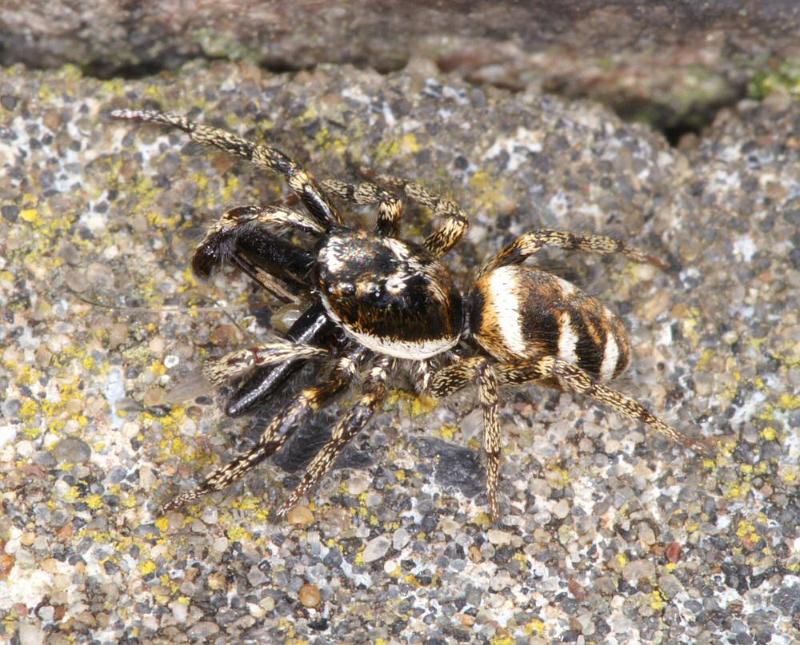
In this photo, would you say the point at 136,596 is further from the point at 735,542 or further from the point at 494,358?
the point at 735,542

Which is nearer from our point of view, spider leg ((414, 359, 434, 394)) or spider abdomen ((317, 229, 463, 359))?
spider abdomen ((317, 229, 463, 359))

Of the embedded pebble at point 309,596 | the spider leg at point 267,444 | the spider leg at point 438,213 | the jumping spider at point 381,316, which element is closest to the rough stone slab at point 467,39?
the jumping spider at point 381,316

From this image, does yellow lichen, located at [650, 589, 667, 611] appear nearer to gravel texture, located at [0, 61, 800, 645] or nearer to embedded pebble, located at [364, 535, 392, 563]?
gravel texture, located at [0, 61, 800, 645]

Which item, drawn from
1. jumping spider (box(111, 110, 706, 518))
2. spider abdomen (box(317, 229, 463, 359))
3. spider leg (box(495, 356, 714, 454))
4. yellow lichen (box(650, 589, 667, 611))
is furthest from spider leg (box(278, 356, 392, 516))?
yellow lichen (box(650, 589, 667, 611))

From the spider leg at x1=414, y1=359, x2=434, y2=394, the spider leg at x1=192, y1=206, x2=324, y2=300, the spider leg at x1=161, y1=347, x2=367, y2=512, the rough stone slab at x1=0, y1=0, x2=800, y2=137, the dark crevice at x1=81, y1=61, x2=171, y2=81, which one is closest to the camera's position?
the spider leg at x1=161, y1=347, x2=367, y2=512

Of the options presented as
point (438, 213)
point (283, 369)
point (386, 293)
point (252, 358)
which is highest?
point (438, 213)

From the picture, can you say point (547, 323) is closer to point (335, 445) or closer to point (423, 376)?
point (423, 376)

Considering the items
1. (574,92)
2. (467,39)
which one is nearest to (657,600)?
(574,92)

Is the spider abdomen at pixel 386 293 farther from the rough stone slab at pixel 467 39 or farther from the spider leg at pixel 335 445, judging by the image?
the rough stone slab at pixel 467 39
